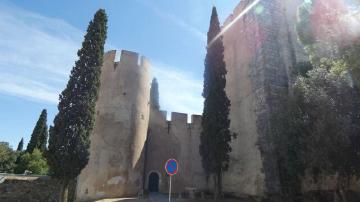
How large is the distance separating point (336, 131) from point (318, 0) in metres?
5.68

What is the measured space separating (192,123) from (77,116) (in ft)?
31.4

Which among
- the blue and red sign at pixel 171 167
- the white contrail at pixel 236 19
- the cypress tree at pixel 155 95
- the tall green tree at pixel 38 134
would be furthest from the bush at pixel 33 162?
the blue and red sign at pixel 171 167

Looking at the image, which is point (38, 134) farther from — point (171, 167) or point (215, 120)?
point (171, 167)

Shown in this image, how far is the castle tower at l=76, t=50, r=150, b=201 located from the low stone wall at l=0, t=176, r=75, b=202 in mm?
3862

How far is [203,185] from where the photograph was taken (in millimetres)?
21484

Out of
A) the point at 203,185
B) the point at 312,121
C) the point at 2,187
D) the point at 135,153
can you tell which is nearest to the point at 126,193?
the point at 135,153

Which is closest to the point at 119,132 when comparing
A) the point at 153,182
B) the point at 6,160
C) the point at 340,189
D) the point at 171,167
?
the point at 153,182

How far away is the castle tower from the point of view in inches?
717

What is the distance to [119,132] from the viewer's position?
19.2 meters

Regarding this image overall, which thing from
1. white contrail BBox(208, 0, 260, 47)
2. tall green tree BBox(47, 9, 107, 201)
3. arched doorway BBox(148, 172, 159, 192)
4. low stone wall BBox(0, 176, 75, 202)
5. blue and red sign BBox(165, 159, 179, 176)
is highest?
white contrail BBox(208, 0, 260, 47)

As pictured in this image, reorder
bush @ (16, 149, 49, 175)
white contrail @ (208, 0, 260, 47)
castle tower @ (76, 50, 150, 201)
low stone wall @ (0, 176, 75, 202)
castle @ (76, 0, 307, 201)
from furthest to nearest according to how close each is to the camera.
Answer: bush @ (16, 149, 49, 175), low stone wall @ (0, 176, 75, 202), white contrail @ (208, 0, 260, 47), castle tower @ (76, 50, 150, 201), castle @ (76, 0, 307, 201)

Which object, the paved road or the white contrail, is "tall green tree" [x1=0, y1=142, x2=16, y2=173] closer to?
the paved road

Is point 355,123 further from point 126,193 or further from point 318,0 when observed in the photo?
point 126,193

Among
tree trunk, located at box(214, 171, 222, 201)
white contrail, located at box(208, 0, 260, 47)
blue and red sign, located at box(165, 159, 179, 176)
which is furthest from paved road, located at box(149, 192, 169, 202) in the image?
white contrail, located at box(208, 0, 260, 47)
